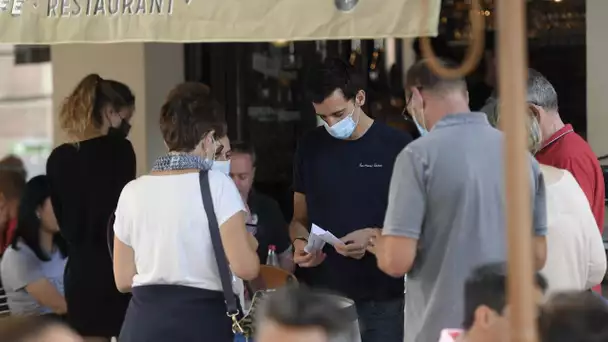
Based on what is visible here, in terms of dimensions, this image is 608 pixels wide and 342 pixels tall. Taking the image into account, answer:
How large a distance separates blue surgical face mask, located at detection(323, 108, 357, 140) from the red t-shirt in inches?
31.6

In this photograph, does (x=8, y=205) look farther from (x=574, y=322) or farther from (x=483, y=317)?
(x=574, y=322)

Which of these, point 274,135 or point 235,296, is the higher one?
point 274,135

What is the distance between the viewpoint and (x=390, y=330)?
4.22m

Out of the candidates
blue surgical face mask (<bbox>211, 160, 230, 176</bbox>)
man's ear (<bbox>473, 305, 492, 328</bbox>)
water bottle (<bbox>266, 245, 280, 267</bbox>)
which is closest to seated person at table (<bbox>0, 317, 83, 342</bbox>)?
man's ear (<bbox>473, 305, 492, 328</bbox>)

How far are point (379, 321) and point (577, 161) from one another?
108cm

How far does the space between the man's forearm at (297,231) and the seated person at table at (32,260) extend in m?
1.20

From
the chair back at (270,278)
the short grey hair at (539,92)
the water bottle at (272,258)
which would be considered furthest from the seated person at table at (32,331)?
the short grey hair at (539,92)

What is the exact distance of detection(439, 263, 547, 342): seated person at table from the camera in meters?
2.76

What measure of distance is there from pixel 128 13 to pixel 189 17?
0.80 feet

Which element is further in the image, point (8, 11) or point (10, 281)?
point (10, 281)

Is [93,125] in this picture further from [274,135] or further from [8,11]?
[274,135]

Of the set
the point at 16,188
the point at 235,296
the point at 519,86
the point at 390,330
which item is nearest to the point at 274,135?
the point at 16,188

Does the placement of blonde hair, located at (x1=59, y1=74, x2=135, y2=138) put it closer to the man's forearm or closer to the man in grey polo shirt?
the man's forearm

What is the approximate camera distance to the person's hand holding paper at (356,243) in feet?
13.6
